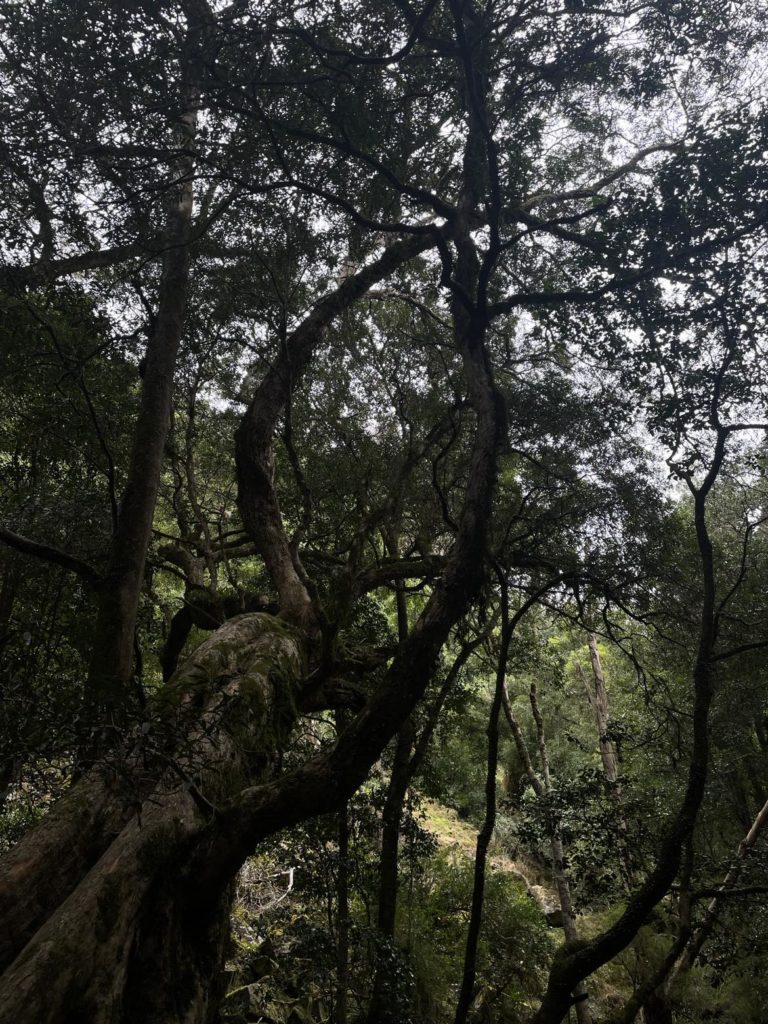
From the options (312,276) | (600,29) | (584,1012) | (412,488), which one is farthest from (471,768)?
(600,29)

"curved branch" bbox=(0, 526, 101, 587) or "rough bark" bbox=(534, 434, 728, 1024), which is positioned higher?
"curved branch" bbox=(0, 526, 101, 587)

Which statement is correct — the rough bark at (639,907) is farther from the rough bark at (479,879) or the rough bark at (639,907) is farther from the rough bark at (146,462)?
the rough bark at (146,462)

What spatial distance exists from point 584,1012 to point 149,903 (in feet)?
28.4

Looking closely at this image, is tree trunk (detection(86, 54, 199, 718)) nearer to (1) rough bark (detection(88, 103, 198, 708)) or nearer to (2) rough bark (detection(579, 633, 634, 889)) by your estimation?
(1) rough bark (detection(88, 103, 198, 708))

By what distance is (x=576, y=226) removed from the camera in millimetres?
8859

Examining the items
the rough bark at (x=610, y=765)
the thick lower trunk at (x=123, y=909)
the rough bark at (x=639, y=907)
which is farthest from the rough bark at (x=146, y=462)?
the rough bark at (x=610, y=765)

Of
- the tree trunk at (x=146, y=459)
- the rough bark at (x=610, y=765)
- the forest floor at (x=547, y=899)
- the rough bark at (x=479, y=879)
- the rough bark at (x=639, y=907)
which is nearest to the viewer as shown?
the rough bark at (x=639, y=907)

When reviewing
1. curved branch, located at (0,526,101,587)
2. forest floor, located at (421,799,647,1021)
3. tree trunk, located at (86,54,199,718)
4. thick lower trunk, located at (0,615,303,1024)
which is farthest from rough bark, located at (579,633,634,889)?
curved branch, located at (0,526,101,587)

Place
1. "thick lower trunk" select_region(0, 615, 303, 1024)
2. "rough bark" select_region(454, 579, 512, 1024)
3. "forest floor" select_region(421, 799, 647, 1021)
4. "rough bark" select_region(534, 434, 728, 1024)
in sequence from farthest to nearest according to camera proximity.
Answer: "forest floor" select_region(421, 799, 647, 1021)
"rough bark" select_region(454, 579, 512, 1024)
"rough bark" select_region(534, 434, 728, 1024)
"thick lower trunk" select_region(0, 615, 303, 1024)

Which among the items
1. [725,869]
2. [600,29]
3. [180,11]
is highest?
[600,29]

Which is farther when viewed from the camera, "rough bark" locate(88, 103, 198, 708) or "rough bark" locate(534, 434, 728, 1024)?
"rough bark" locate(88, 103, 198, 708)

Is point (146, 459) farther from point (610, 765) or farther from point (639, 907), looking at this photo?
point (610, 765)

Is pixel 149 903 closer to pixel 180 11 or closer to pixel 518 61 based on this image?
pixel 180 11

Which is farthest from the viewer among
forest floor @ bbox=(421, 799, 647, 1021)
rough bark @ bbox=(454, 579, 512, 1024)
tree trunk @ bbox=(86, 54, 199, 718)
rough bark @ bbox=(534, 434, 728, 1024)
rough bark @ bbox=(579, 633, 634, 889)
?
forest floor @ bbox=(421, 799, 647, 1021)
